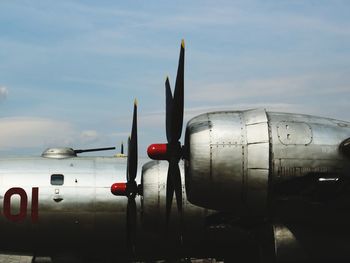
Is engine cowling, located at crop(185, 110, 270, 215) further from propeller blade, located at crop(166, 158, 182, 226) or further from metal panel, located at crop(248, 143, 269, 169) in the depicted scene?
propeller blade, located at crop(166, 158, 182, 226)

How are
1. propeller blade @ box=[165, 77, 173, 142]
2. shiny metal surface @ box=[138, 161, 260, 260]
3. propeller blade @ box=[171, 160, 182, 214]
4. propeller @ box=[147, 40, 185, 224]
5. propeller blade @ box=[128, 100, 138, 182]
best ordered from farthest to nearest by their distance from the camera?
propeller blade @ box=[128, 100, 138, 182] < shiny metal surface @ box=[138, 161, 260, 260] < propeller blade @ box=[165, 77, 173, 142] < propeller blade @ box=[171, 160, 182, 214] < propeller @ box=[147, 40, 185, 224]

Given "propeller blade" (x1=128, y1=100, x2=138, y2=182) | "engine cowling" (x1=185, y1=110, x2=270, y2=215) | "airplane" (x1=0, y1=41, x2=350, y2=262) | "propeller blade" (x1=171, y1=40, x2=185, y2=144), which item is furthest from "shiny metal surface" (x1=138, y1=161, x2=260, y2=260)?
"engine cowling" (x1=185, y1=110, x2=270, y2=215)

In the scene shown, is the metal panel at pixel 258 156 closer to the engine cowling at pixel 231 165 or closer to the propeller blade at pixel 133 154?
the engine cowling at pixel 231 165

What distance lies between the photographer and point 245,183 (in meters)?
12.1

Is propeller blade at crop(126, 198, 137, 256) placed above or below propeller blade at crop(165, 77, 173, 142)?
below

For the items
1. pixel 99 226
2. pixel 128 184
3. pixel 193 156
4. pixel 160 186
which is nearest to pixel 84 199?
pixel 99 226

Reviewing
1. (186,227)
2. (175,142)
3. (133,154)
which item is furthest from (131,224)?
(175,142)

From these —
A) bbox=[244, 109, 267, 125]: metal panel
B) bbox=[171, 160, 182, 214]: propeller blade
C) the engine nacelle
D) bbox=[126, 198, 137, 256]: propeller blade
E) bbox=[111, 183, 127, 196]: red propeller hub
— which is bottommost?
bbox=[126, 198, 137, 256]: propeller blade

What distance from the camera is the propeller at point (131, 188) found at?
67.4 feet

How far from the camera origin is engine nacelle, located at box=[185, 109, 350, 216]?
12.0m

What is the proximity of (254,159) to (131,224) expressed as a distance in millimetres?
9831

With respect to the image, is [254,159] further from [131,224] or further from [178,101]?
[131,224]

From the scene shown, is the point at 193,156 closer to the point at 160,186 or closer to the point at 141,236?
the point at 160,186

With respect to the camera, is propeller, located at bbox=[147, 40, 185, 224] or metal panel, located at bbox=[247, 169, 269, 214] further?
propeller, located at bbox=[147, 40, 185, 224]
